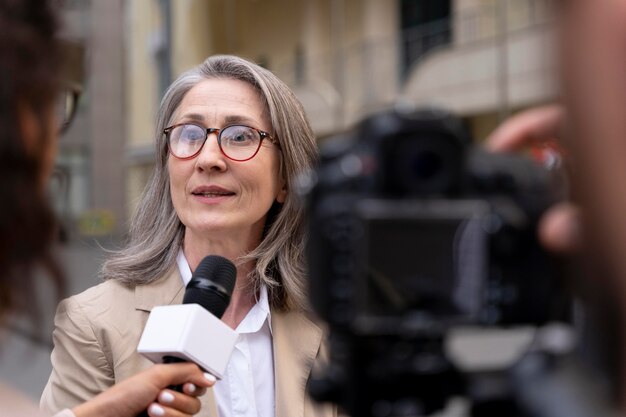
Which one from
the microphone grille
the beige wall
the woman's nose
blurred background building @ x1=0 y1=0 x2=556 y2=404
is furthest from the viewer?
the beige wall

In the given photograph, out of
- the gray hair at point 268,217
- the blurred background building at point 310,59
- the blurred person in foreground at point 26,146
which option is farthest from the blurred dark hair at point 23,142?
the blurred background building at point 310,59

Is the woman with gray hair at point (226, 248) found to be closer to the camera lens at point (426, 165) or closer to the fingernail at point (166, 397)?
the fingernail at point (166, 397)

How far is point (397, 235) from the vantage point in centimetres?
76

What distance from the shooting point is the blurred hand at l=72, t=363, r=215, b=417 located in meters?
1.11

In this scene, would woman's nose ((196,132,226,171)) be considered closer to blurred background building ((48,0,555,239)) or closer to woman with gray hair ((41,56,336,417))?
woman with gray hair ((41,56,336,417))

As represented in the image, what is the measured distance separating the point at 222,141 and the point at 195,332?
56 centimetres

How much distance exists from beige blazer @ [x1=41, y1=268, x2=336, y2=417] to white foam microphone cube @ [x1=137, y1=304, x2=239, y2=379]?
301 mm

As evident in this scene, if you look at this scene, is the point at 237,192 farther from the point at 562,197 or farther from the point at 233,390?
the point at 562,197

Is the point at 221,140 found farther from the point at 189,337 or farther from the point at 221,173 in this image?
the point at 189,337

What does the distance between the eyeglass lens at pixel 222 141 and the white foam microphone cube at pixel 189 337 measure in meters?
0.48

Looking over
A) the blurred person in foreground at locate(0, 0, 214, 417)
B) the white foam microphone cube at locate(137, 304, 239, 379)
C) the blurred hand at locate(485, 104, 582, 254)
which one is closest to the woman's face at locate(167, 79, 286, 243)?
the white foam microphone cube at locate(137, 304, 239, 379)

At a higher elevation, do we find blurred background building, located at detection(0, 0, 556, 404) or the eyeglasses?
blurred background building, located at detection(0, 0, 556, 404)

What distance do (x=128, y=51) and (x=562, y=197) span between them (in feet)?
32.0

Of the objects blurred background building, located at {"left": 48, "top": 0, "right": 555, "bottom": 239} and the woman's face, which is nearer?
the woman's face
